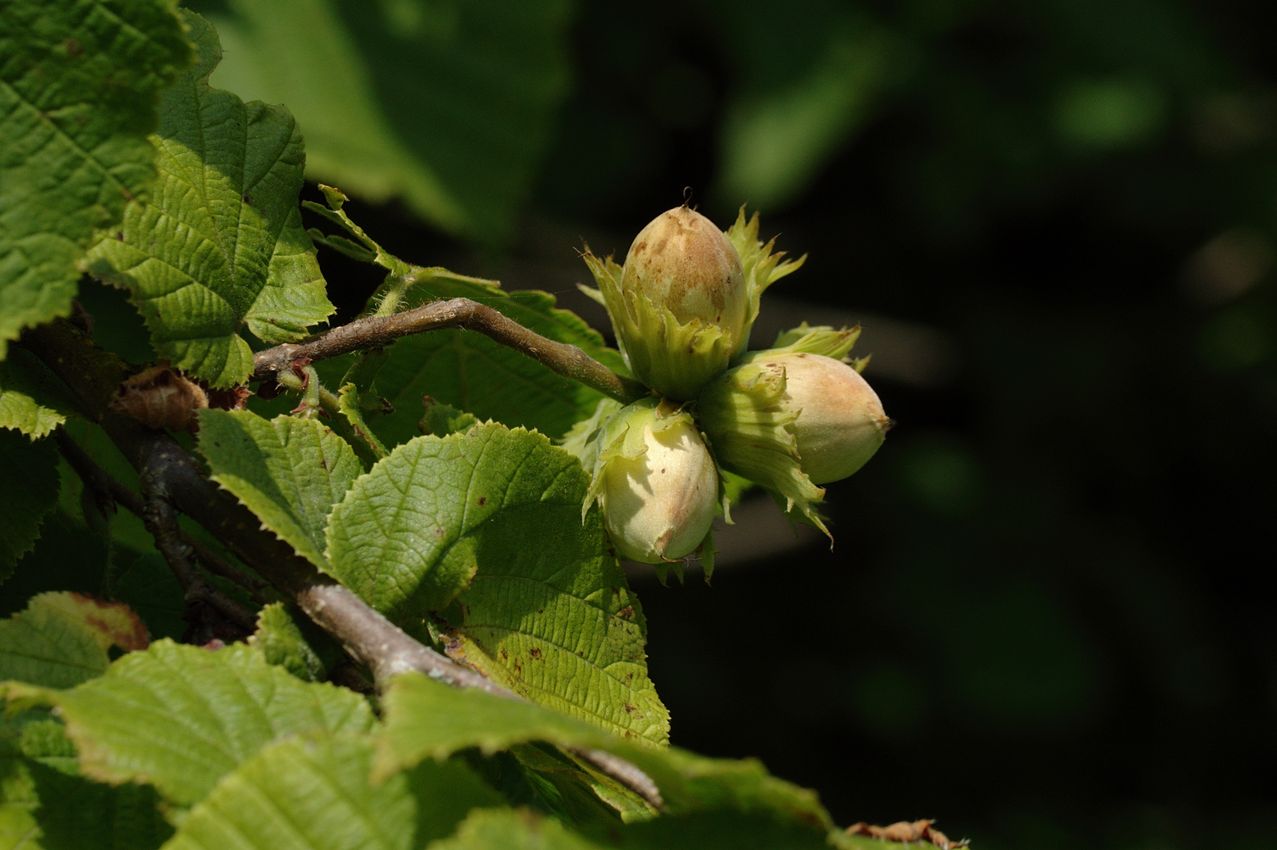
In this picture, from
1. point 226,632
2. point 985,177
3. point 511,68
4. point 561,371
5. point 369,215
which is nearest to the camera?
point 226,632

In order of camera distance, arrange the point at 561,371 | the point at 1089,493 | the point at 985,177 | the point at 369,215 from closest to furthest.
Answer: the point at 561,371 → the point at 369,215 → the point at 985,177 → the point at 1089,493

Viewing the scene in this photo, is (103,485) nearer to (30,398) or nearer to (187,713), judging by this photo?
(30,398)

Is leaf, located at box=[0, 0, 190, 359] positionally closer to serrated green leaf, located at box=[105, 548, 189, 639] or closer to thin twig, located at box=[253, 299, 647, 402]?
thin twig, located at box=[253, 299, 647, 402]

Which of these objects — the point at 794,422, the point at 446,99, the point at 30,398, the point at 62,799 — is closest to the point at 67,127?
the point at 30,398

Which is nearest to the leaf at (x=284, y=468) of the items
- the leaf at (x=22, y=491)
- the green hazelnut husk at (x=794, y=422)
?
the leaf at (x=22, y=491)

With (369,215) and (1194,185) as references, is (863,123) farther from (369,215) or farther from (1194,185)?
(369,215)

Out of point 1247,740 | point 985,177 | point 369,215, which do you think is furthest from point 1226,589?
point 369,215
